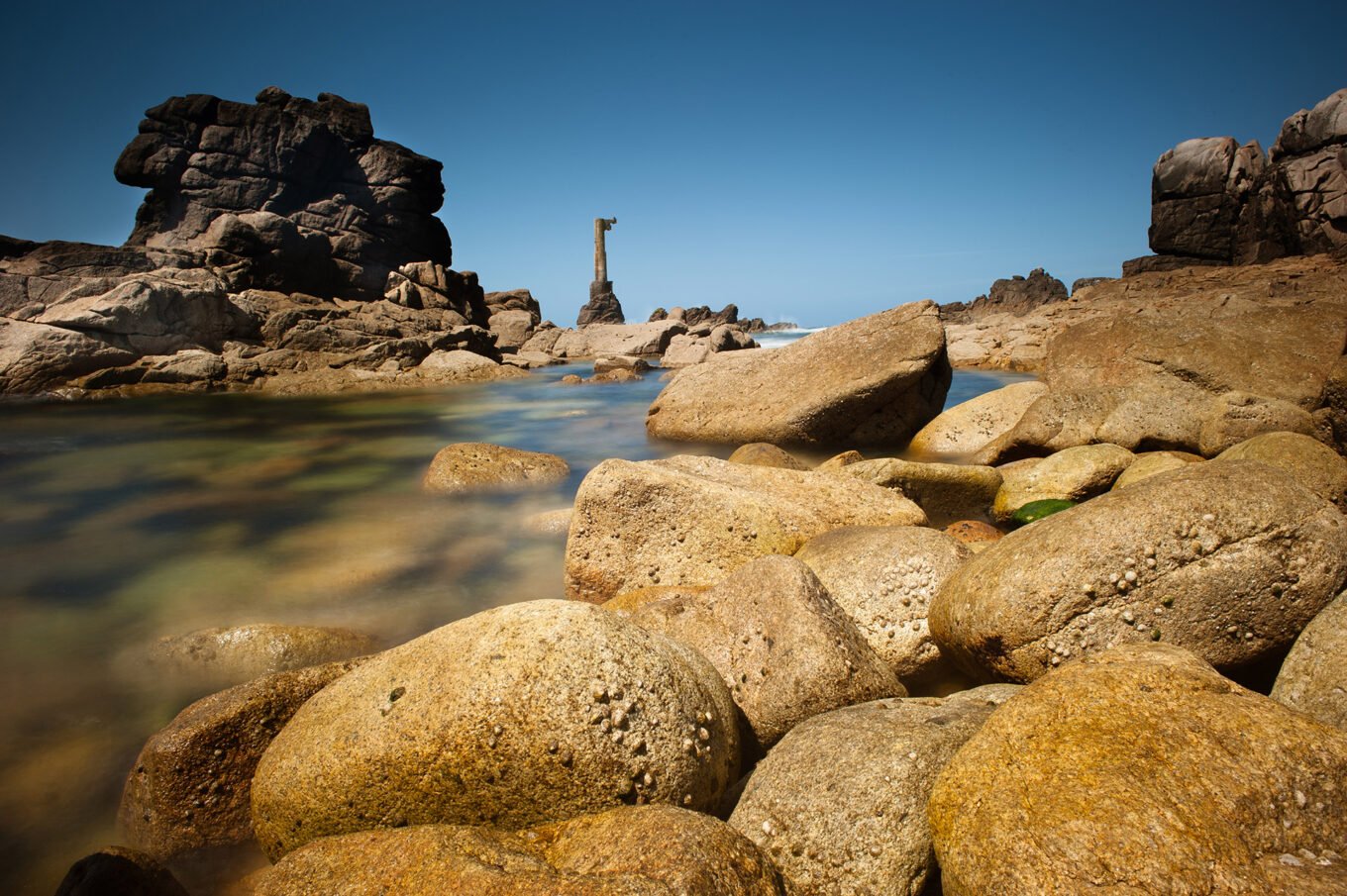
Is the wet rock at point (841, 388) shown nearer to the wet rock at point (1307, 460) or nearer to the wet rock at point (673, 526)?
the wet rock at point (673, 526)

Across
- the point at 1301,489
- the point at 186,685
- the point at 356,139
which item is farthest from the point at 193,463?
the point at 356,139

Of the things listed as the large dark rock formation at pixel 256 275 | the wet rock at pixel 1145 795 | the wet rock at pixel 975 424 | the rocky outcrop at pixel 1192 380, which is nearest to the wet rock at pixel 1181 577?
the wet rock at pixel 1145 795

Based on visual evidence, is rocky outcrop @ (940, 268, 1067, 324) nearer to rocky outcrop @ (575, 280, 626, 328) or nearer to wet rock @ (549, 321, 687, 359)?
wet rock @ (549, 321, 687, 359)

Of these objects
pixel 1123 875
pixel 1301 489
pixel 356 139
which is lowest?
pixel 1123 875

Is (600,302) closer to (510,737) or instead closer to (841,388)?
(841,388)

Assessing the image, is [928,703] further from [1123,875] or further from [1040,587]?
[1123,875]

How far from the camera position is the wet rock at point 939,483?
5.35 metres

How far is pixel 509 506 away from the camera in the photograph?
6.95 meters

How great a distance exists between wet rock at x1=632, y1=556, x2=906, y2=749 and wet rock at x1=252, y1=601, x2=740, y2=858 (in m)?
0.38

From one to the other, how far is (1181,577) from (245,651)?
14.0 feet

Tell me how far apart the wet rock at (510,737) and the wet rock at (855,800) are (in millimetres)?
203

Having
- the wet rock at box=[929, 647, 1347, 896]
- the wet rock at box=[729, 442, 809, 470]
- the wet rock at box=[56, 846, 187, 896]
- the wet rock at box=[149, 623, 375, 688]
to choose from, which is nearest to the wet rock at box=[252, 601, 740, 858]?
the wet rock at box=[56, 846, 187, 896]

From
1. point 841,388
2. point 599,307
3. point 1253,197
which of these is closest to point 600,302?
point 599,307

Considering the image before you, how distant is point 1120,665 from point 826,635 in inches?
40.0
